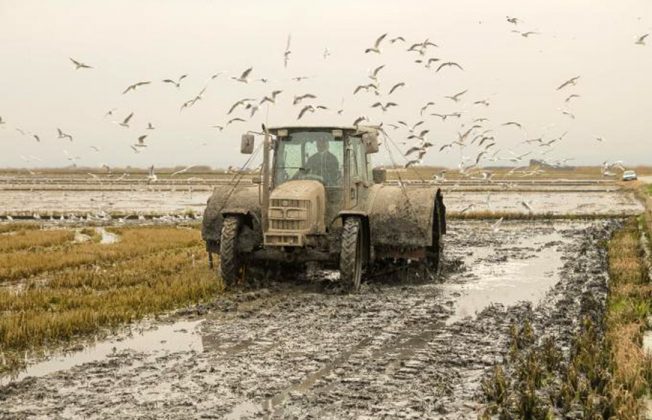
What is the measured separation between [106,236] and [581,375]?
60.8 ft

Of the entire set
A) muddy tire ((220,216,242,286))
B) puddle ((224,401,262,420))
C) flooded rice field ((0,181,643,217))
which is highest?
muddy tire ((220,216,242,286))

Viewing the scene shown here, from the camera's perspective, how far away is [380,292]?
40.1ft

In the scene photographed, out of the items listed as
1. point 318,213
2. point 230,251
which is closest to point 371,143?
point 318,213

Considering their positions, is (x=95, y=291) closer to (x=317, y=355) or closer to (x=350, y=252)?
(x=350, y=252)

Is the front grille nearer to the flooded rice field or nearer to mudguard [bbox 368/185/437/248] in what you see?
mudguard [bbox 368/185/437/248]

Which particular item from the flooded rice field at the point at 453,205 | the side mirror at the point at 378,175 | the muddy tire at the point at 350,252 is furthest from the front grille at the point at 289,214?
the flooded rice field at the point at 453,205

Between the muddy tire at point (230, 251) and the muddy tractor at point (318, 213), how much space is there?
0.02 m

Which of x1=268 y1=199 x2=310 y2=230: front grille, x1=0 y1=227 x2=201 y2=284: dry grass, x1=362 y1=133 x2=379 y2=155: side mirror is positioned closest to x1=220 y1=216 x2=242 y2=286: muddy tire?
x1=268 y1=199 x2=310 y2=230: front grille

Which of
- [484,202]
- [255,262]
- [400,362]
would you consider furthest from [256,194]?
[484,202]

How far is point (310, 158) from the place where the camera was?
40.8 ft

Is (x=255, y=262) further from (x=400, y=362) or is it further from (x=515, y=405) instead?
(x=515, y=405)

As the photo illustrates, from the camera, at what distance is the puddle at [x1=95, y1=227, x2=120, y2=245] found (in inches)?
837

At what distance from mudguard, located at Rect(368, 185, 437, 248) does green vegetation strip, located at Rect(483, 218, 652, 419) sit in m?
3.44

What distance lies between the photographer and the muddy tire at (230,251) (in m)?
11.9
